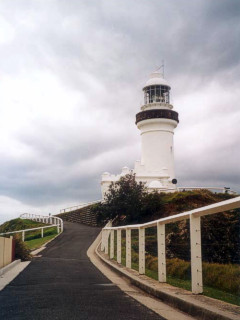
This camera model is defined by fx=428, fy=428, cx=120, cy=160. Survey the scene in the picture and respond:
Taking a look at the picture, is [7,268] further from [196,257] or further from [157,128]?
[157,128]

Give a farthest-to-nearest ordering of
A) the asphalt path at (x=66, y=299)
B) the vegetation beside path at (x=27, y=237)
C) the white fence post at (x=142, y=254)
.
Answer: the vegetation beside path at (x=27, y=237), the white fence post at (x=142, y=254), the asphalt path at (x=66, y=299)

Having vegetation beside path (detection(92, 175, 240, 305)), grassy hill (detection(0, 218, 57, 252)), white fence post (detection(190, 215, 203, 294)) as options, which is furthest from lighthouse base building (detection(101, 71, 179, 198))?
white fence post (detection(190, 215, 203, 294))

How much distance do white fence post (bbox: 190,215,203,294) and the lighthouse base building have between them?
40.4 m

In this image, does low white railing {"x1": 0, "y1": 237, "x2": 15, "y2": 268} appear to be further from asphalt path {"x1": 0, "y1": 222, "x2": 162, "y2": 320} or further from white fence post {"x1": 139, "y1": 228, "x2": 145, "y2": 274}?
white fence post {"x1": 139, "y1": 228, "x2": 145, "y2": 274}

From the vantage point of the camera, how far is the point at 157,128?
49781 millimetres

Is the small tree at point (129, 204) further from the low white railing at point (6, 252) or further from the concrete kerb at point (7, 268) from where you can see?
the concrete kerb at point (7, 268)

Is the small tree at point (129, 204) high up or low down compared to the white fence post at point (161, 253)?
up

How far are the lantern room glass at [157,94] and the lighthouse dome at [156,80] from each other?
1.57 ft

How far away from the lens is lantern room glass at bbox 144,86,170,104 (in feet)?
165

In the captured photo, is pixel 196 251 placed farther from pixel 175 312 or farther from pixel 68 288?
pixel 68 288

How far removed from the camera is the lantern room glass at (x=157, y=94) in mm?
50312

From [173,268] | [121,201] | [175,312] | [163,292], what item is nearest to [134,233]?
[173,268]

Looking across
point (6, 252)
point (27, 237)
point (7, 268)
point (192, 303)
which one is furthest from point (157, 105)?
point (192, 303)

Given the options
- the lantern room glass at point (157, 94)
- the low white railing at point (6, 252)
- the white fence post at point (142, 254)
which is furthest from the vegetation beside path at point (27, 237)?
the lantern room glass at point (157, 94)
